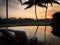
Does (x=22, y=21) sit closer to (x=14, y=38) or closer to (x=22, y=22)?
(x=22, y=22)

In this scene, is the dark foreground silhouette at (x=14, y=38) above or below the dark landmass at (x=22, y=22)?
below

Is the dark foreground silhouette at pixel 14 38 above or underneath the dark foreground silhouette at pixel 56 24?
underneath

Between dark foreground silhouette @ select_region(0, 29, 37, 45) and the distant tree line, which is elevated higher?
the distant tree line

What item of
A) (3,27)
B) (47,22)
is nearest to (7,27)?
(3,27)

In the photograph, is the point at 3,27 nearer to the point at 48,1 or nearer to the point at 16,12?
the point at 16,12

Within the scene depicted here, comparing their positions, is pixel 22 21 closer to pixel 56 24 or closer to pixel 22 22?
pixel 22 22

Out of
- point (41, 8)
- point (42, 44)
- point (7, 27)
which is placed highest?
point (41, 8)

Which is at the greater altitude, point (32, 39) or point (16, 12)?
point (16, 12)

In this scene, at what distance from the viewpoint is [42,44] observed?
1150 mm

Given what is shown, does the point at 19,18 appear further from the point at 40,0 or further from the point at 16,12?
the point at 40,0

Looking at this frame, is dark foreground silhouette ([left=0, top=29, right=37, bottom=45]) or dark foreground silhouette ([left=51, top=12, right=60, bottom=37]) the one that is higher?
dark foreground silhouette ([left=51, top=12, right=60, bottom=37])

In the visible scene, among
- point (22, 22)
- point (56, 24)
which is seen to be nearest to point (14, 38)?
point (22, 22)

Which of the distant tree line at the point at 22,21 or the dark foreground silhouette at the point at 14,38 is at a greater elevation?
the distant tree line at the point at 22,21

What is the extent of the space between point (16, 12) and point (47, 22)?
7.3 inches
